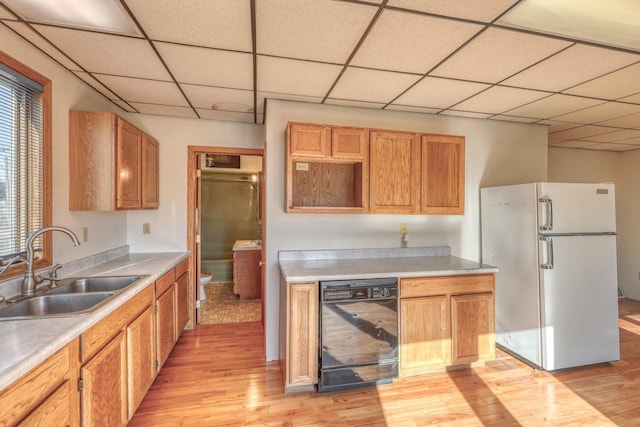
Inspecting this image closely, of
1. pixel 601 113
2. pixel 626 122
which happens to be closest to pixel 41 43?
pixel 601 113

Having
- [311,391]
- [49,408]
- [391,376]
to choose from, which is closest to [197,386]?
[311,391]

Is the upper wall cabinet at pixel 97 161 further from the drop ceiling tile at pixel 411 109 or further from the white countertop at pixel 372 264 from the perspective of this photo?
the drop ceiling tile at pixel 411 109

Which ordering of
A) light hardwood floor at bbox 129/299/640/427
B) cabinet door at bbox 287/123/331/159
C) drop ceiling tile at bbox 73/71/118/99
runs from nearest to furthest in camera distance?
light hardwood floor at bbox 129/299/640/427 < drop ceiling tile at bbox 73/71/118/99 < cabinet door at bbox 287/123/331/159

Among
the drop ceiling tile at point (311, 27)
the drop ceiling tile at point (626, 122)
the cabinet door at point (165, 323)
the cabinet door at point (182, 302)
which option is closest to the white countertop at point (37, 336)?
the cabinet door at point (165, 323)

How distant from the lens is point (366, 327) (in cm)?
225

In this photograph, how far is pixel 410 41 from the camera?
1749 mm

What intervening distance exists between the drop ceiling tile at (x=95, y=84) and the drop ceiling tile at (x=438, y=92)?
2487mm

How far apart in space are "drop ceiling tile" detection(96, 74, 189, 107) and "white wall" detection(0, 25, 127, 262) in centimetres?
21

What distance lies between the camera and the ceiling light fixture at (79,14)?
145 cm

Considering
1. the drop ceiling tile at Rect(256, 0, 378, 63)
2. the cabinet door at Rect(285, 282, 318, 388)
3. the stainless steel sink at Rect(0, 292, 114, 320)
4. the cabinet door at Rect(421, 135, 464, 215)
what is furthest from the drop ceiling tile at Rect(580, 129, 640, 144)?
the stainless steel sink at Rect(0, 292, 114, 320)

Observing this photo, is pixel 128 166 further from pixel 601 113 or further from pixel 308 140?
pixel 601 113

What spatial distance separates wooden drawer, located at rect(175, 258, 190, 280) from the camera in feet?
9.33

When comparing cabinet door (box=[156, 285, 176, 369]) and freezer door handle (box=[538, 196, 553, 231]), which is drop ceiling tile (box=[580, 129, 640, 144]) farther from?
cabinet door (box=[156, 285, 176, 369])

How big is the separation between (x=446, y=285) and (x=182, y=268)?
2.50 metres
